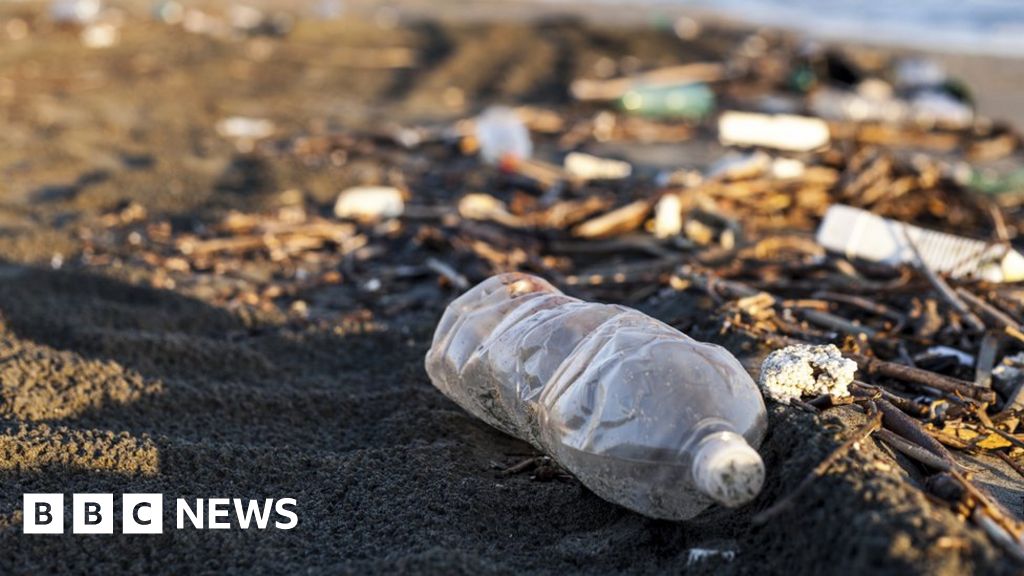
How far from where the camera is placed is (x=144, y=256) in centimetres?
479

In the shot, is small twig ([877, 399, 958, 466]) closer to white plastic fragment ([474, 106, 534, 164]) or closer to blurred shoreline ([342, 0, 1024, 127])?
white plastic fragment ([474, 106, 534, 164])

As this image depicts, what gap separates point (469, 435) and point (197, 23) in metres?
10.0

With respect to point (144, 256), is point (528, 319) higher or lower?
higher

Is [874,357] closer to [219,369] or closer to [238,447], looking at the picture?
[238,447]

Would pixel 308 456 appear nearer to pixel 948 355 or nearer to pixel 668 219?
pixel 948 355

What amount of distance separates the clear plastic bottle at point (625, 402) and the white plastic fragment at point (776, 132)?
4.26m

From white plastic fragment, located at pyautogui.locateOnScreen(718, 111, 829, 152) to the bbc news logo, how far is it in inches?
197

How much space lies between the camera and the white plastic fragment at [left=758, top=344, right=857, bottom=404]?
2455 mm

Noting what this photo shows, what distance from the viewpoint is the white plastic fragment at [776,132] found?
668cm

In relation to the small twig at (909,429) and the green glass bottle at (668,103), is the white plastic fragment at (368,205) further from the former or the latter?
the green glass bottle at (668,103)

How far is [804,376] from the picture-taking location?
8.10ft

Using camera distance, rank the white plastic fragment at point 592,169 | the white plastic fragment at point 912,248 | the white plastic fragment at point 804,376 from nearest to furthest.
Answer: the white plastic fragment at point 804,376 < the white plastic fragment at point 912,248 < the white plastic fragment at point 592,169

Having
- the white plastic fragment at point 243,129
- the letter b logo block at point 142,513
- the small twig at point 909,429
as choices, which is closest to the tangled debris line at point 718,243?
the small twig at point 909,429

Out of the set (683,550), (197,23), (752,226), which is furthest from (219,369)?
(197,23)
